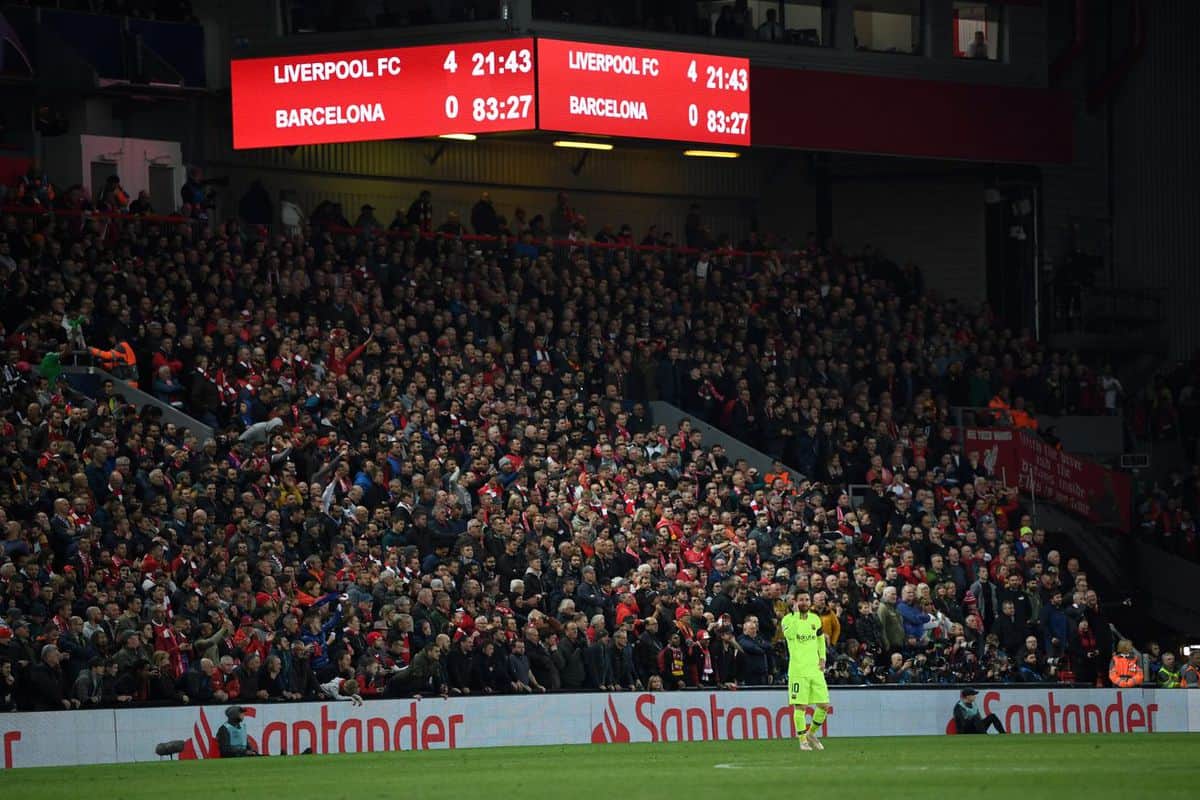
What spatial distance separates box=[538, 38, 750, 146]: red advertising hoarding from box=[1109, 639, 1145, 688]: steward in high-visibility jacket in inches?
421

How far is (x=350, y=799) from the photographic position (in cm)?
1852

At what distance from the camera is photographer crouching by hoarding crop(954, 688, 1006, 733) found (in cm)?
2922

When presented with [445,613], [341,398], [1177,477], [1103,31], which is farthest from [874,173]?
[445,613]

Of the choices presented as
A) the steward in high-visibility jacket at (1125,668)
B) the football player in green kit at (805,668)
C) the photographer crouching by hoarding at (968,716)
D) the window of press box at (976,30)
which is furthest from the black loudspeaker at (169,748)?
the window of press box at (976,30)

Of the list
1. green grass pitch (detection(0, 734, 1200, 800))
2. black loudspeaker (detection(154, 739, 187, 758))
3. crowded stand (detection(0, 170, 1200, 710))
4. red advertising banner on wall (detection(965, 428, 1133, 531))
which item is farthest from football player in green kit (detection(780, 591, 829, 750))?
red advertising banner on wall (detection(965, 428, 1133, 531))

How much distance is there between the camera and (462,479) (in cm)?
3038

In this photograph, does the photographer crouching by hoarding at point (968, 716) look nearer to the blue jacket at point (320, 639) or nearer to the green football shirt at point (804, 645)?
the green football shirt at point (804, 645)

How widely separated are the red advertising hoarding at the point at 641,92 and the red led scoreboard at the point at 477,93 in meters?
0.02

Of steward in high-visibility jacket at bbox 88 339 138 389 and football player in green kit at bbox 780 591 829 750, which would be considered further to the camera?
steward in high-visibility jacket at bbox 88 339 138 389

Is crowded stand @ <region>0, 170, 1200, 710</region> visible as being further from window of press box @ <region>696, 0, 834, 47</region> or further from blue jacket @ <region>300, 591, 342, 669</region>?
window of press box @ <region>696, 0, 834, 47</region>

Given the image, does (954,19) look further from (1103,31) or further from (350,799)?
(350,799)

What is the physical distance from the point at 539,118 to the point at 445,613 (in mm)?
10112

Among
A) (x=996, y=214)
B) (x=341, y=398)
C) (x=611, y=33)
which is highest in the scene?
(x=611, y=33)

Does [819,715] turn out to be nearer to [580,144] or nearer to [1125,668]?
[1125,668]
